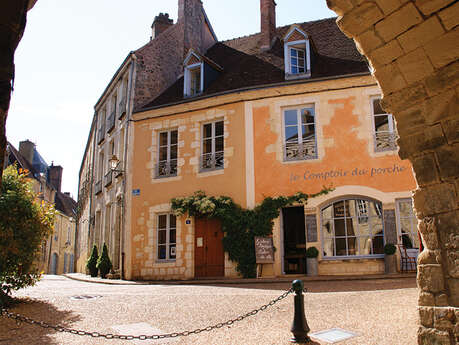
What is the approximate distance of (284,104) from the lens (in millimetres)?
12141

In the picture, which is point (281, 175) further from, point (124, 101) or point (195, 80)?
point (124, 101)

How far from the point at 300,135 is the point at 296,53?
2.77 metres

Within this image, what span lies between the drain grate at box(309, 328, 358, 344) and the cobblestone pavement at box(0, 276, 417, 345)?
0.09m

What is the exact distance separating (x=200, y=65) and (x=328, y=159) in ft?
18.1

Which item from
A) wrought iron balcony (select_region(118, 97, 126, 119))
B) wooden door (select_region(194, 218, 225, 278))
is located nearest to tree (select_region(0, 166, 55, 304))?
wooden door (select_region(194, 218, 225, 278))

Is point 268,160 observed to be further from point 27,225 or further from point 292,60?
point 27,225

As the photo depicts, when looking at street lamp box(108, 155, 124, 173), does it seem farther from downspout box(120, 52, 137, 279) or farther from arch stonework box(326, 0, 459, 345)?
arch stonework box(326, 0, 459, 345)

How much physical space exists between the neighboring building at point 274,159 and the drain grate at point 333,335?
21.2 feet

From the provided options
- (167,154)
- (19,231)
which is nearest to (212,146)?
(167,154)

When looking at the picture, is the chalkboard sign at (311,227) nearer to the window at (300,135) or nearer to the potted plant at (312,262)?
the potted plant at (312,262)

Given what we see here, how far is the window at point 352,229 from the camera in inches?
431

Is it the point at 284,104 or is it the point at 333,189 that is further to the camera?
the point at 284,104

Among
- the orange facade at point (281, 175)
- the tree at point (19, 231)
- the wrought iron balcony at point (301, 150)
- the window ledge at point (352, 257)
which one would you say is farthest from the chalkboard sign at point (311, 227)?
the tree at point (19, 231)

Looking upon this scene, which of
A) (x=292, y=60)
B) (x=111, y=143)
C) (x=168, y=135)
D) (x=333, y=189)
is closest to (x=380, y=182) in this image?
(x=333, y=189)
